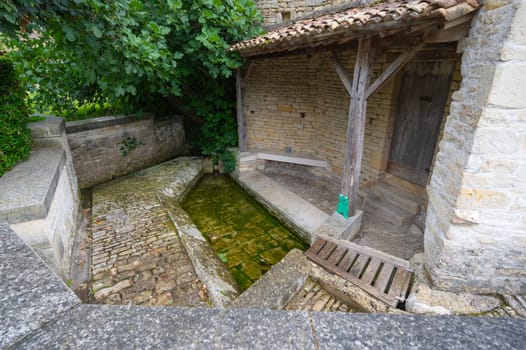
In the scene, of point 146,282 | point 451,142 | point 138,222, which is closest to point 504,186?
→ point 451,142

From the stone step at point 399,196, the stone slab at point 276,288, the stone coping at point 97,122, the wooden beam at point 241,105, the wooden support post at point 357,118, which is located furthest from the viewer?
the wooden beam at point 241,105

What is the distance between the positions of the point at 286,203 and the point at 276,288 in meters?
2.43

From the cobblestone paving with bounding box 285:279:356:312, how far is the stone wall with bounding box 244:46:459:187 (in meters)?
2.82

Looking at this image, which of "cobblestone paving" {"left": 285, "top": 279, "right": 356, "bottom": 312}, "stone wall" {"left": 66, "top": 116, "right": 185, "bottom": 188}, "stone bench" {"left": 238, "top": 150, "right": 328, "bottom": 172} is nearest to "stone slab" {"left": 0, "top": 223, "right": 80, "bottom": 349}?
"cobblestone paving" {"left": 285, "top": 279, "right": 356, "bottom": 312}

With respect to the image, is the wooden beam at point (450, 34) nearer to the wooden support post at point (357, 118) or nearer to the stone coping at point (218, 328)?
the wooden support post at point (357, 118)

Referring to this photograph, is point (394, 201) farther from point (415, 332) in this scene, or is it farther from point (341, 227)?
point (415, 332)

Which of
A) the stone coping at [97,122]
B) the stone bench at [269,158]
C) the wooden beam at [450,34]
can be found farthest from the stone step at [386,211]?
the stone coping at [97,122]

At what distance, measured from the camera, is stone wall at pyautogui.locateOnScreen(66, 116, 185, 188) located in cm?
565

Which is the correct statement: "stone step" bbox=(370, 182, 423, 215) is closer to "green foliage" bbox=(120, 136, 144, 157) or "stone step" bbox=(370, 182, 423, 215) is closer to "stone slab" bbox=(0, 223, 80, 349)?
"stone slab" bbox=(0, 223, 80, 349)

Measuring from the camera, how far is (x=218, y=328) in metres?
0.91

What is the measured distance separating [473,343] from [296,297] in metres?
2.33

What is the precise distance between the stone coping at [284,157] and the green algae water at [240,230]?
870mm

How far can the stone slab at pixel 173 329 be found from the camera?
2.78 feet

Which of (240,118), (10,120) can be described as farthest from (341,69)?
(10,120)
